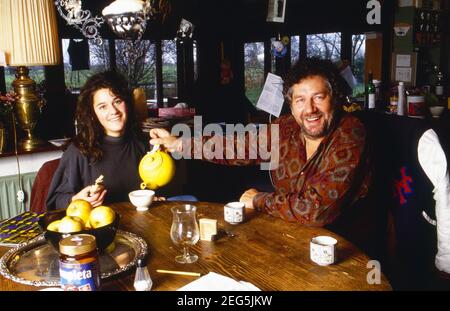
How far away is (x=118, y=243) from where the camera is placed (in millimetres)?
1625

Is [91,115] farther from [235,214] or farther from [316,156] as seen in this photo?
[316,156]

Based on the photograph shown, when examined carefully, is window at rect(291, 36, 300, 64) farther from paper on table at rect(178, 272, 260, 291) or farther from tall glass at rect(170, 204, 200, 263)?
paper on table at rect(178, 272, 260, 291)

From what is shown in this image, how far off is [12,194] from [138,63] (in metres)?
5.64

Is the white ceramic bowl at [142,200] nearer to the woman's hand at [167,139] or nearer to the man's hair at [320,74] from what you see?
the woman's hand at [167,139]

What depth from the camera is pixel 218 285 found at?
126cm

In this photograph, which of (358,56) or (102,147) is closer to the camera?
(102,147)

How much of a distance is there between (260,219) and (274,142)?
0.63 m

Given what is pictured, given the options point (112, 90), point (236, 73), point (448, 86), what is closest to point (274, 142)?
point (112, 90)

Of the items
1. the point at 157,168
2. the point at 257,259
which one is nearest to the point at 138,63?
the point at 157,168

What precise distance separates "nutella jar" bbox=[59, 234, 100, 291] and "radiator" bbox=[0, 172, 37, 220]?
233 centimetres

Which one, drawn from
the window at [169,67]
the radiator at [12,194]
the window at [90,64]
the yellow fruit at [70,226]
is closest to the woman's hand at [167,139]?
the yellow fruit at [70,226]

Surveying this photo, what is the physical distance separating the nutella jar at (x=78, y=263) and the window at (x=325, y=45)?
6419 millimetres

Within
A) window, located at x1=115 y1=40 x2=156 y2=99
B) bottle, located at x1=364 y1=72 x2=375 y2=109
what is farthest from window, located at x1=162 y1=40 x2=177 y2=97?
bottle, located at x1=364 y1=72 x2=375 y2=109

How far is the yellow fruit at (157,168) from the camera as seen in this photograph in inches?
73.5
